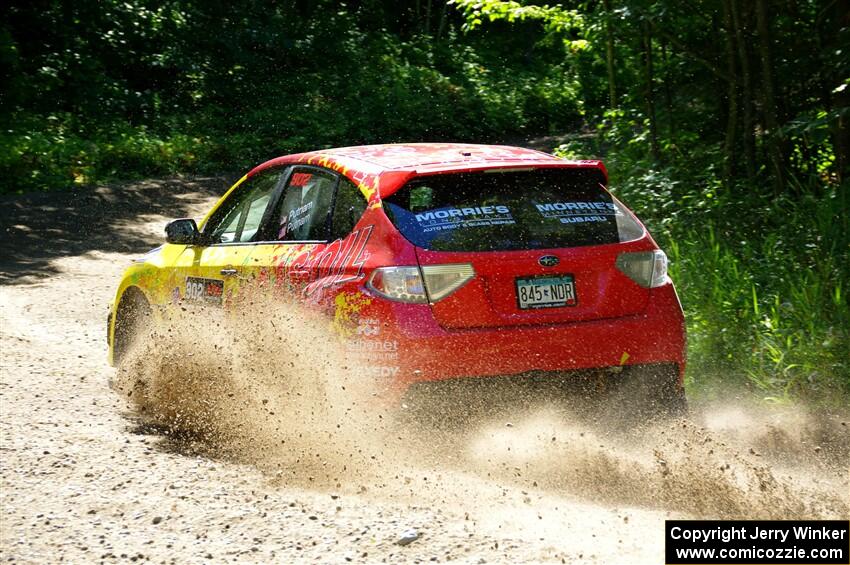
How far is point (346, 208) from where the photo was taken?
5855 millimetres

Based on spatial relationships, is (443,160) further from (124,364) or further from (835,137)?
(835,137)

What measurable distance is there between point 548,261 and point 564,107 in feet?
78.3

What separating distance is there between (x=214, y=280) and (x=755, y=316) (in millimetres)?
3471

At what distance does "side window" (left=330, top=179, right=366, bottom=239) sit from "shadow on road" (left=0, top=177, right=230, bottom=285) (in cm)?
773

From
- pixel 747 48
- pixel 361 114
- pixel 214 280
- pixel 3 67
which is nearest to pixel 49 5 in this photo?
pixel 3 67

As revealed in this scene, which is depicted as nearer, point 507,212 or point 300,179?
point 507,212

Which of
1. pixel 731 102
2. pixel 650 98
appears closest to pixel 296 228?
pixel 731 102

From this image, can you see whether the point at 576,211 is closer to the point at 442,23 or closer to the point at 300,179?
the point at 300,179

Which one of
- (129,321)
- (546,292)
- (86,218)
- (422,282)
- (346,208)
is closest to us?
(422,282)

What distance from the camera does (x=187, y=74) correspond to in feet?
86.7

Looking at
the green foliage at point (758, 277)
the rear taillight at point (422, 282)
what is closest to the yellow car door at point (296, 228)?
the rear taillight at point (422, 282)

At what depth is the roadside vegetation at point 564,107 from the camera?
7695 mm

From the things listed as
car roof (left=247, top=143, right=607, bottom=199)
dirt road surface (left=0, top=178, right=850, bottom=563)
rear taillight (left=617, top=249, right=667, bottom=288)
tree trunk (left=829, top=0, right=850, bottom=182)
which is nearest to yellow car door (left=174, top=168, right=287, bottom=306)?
car roof (left=247, top=143, right=607, bottom=199)

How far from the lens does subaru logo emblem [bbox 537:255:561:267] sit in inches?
213
